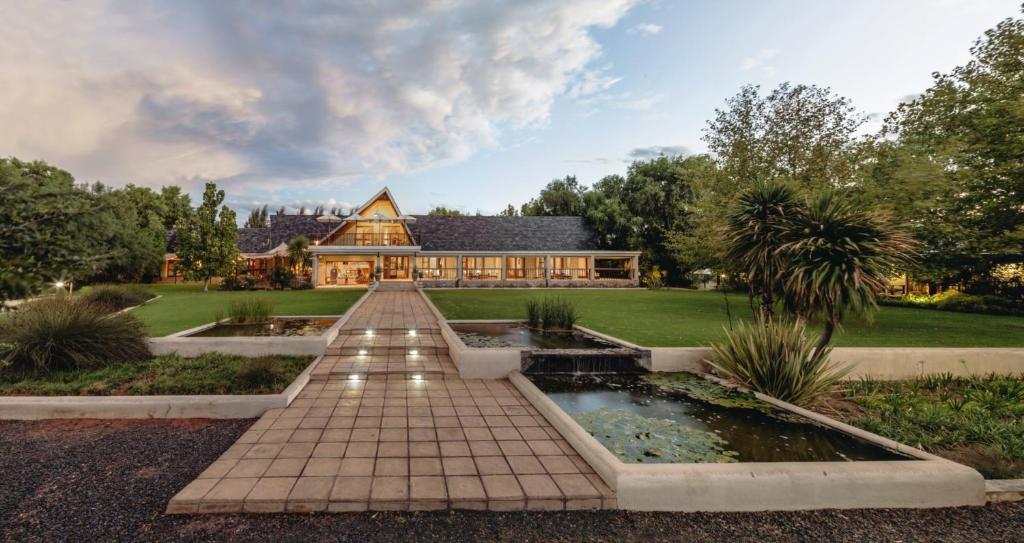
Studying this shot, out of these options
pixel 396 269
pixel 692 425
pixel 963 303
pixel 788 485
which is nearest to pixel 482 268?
pixel 396 269

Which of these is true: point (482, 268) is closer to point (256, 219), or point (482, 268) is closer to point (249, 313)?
point (249, 313)

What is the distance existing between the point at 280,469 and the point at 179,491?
2.48 ft

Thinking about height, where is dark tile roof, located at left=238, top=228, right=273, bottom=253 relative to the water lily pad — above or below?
above

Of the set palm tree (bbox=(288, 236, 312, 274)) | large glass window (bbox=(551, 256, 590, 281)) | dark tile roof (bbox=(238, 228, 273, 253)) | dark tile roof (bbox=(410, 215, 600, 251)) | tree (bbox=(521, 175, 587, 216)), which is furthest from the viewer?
tree (bbox=(521, 175, 587, 216))

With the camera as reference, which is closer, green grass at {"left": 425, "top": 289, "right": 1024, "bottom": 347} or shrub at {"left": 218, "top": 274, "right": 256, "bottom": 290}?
green grass at {"left": 425, "top": 289, "right": 1024, "bottom": 347}

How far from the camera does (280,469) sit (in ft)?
11.6

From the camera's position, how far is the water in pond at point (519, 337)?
8.26 m

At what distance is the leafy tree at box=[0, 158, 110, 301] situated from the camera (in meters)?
1.56

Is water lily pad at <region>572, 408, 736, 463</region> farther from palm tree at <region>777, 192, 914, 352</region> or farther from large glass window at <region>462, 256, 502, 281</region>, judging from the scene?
large glass window at <region>462, 256, 502, 281</region>

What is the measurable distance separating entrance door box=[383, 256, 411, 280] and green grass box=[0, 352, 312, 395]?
2362 cm

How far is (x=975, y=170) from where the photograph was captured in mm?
10234

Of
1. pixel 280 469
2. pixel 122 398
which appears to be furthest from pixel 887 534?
pixel 122 398

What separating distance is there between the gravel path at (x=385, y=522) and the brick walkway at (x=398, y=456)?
114mm

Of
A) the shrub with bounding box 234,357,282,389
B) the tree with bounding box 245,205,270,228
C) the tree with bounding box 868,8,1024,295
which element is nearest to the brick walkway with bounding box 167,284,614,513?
the shrub with bounding box 234,357,282,389
